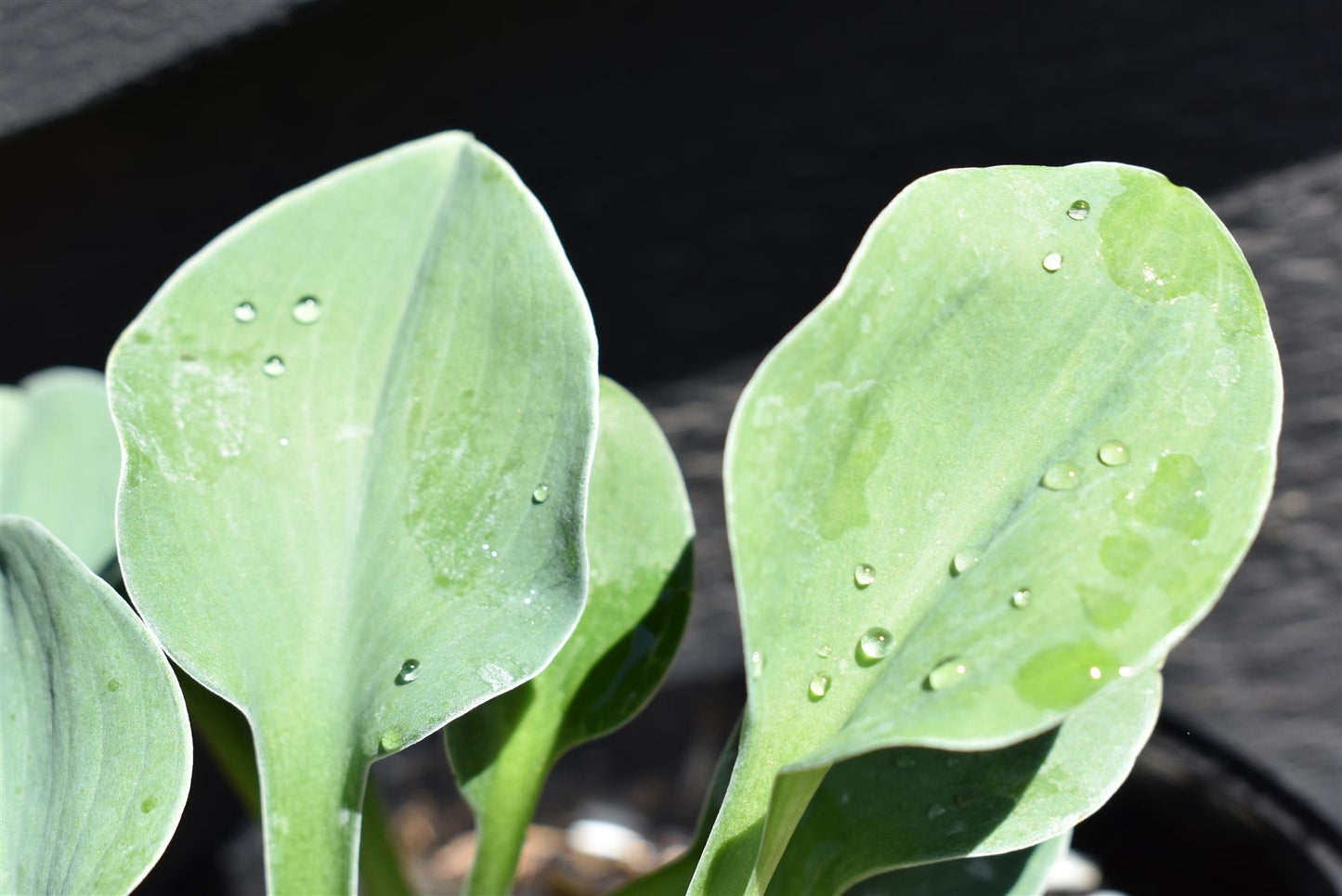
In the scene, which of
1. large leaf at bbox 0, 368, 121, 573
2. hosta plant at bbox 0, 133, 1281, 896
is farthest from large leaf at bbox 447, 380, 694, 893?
large leaf at bbox 0, 368, 121, 573

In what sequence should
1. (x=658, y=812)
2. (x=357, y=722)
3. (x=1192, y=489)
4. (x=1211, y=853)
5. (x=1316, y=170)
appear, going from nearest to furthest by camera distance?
(x=1192, y=489) < (x=357, y=722) < (x=1211, y=853) < (x=1316, y=170) < (x=658, y=812)

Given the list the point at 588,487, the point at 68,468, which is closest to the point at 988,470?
the point at 588,487

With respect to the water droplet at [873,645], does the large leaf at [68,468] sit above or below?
below

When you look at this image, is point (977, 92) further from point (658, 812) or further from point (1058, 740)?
point (658, 812)

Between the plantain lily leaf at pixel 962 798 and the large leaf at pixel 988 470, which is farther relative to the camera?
the plantain lily leaf at pixel 962 798

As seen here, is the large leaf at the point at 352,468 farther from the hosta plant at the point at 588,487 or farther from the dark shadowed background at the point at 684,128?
the dark shadowed background at the point at 684,128

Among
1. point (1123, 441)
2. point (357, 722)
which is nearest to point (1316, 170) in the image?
point (1123, 441)

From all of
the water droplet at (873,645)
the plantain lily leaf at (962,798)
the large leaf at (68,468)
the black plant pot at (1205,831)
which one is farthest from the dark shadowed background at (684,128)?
the water droplet at (873,645)

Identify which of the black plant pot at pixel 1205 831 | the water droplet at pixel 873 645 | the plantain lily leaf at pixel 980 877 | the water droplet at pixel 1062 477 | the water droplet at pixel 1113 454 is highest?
the water droplet at pixel 1113 454
